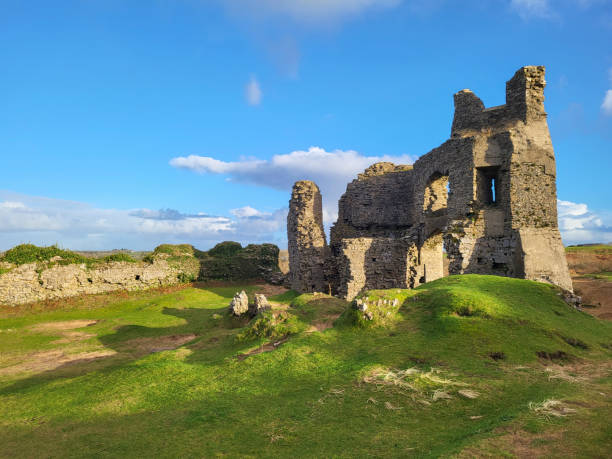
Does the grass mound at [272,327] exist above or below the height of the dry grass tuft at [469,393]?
above

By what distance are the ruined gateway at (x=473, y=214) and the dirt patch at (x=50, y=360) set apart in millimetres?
12030

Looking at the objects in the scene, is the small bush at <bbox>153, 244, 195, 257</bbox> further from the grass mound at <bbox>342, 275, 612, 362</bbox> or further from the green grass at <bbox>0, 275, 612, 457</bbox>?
the grass mound at <bbox>342, 275, 612, 362</bbox>

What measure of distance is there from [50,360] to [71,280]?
1164 centimetres

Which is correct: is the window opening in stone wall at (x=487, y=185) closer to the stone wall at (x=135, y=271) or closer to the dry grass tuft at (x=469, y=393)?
the dry grass tuft at (x=469, y=393)

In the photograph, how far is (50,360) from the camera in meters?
11.6

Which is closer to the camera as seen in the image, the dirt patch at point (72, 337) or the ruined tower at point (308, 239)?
the dirt patch at point (72, 337)

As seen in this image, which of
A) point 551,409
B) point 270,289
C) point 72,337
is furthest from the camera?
point 270,289

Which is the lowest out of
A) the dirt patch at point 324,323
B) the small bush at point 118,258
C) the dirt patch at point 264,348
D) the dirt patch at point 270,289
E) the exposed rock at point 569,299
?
the dirt patch at point 270,289

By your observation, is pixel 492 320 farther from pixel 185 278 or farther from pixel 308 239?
pixel 185 278

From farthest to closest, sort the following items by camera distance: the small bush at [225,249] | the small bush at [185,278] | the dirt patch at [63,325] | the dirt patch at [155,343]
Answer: the small bush at [225,249] < the small bush at [185,278] < the dirt patch at [63,325] < the dirt patch at [155,343]

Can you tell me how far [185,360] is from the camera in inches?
364

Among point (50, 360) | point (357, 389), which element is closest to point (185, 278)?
point (50, 360)

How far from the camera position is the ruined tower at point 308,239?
22.8 m

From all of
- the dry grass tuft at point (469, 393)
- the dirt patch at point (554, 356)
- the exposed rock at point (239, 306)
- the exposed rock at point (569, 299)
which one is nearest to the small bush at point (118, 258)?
the exposed rock at point (239, 306)
